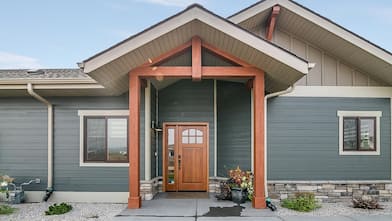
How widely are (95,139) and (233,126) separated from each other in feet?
11.8

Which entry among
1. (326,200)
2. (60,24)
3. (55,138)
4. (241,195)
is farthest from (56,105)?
(60,24)

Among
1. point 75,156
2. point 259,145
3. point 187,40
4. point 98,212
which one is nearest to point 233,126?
point 259,145

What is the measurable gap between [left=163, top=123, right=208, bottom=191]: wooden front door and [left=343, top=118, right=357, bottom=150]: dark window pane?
11.9ft

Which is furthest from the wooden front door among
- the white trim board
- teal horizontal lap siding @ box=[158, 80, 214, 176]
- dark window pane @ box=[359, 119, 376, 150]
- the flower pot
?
dark window pane @ box=[359, 119, 376, 150]

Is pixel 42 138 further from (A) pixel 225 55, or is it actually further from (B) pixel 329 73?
(B) pixel 329 73

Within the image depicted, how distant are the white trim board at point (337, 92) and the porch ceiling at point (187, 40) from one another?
1758 millimetres

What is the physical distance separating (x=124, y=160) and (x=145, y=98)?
1.65m

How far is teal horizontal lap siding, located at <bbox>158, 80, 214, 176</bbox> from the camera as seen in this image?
9469 mm

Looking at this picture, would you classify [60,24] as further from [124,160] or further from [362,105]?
[362,105]

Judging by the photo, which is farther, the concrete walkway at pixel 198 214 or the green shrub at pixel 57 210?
the green shrub at pixel 57 210

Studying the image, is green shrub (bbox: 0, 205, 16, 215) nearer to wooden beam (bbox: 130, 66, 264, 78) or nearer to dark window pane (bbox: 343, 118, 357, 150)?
wooden beam (bbox: 130, 66, 264, 78)

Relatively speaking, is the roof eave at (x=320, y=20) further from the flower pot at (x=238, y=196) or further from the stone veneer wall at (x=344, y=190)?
the flower pot at (x=238, y=196)

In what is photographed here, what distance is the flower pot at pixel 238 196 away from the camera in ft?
26.2

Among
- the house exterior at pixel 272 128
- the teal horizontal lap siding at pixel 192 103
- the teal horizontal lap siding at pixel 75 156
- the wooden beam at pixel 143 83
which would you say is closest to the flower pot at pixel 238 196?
the house exterior at pixel 272 128
